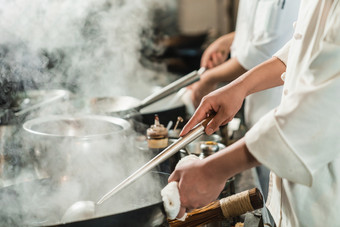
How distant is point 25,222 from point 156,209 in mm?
546

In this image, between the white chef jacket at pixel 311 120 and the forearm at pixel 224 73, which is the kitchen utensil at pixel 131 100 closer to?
the forearm at pixel 224 73

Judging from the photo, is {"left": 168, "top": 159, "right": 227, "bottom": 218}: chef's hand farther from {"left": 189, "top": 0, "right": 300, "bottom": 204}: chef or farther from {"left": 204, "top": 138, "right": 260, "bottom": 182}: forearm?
{"left": 189, "top": 0, "right": 300, "bottom": 204}: chef

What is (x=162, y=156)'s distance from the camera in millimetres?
1345

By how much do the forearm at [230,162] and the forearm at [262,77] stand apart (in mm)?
495

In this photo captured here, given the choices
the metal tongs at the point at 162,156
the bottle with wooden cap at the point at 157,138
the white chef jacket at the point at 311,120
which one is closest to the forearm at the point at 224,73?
the bottle with wooden cap at the point at 157,138

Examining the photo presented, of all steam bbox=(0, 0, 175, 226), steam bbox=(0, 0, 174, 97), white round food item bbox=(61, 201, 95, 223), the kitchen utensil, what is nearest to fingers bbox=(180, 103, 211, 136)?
steam bbox=(0, 0, 175, 226)

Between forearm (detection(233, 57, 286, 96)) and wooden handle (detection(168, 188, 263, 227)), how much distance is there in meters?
0.50

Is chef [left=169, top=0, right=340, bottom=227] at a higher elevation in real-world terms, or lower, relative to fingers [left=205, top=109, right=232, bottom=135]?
higher

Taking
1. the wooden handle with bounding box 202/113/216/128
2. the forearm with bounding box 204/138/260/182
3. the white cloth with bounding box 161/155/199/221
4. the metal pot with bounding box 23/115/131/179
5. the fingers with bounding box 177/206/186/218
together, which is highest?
the forearm with bounding box 204/138/260/182

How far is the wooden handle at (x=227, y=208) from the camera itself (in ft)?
4.34

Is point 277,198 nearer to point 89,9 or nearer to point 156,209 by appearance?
point 156,209

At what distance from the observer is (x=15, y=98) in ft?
9.00

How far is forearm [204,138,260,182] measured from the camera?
116 cm

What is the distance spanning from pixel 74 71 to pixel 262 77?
95.6 inches
